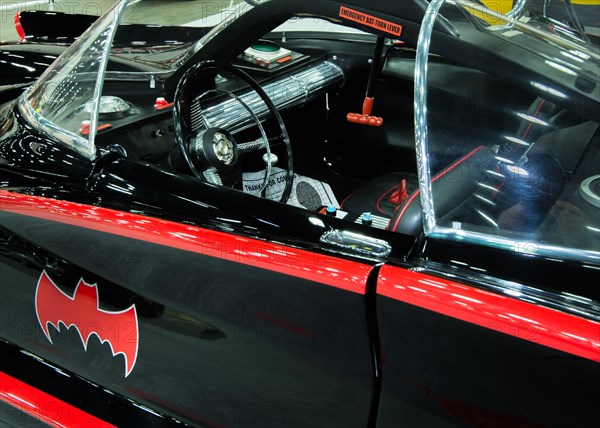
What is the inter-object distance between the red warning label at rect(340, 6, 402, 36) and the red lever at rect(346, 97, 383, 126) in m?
1.26

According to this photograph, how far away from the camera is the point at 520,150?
136cm

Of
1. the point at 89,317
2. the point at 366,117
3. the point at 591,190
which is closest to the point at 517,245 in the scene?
the point at 591,190

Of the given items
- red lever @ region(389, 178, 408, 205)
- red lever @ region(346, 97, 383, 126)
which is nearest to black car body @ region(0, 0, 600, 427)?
red lever @ region(389, 178, 408, 205)

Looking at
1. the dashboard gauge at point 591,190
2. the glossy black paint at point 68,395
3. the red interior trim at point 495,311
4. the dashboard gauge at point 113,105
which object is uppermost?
the dashboard gauge at point 591,190

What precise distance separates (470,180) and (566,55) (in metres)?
0.36

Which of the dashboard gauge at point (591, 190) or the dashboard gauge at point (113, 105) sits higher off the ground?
the dashboard gauge at point (591, 190)

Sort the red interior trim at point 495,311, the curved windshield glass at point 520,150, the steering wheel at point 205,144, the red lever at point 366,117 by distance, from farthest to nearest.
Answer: the red lever at point 366,117 < the steering wheel at point 205,144 < the curved windshield glass at point 520,150 < the red interior trim at point 495,311

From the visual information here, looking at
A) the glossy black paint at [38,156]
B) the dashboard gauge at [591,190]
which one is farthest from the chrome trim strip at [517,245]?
the glossy black paint at [38,156]

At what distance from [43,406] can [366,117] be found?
5.72 ft

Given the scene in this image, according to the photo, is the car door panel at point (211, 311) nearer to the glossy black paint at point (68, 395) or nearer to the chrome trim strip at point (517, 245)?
the glossy black paint at point (68, 395)

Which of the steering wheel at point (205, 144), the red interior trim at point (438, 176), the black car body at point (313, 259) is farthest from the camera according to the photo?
the steering wheel at point (205, 144)

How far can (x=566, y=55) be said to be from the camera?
1.33 meters

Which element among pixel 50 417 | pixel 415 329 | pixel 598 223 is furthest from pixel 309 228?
pixel 50 417

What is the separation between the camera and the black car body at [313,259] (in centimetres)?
108
